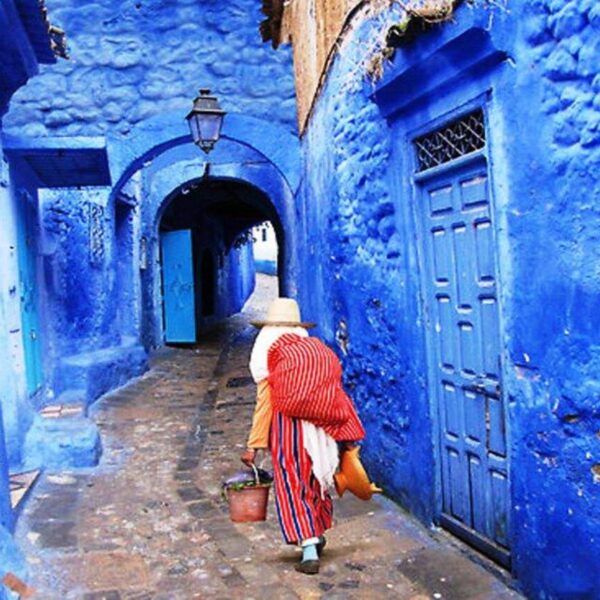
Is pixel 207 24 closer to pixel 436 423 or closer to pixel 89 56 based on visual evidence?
pixel 89 56

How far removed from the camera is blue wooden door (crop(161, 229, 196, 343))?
1453 cm

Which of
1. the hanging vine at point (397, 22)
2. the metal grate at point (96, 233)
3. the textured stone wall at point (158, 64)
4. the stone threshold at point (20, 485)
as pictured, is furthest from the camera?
the metal grate at point (96, 233)

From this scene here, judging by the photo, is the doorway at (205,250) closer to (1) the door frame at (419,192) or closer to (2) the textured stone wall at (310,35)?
(2) the textured stone wall at (310,35)

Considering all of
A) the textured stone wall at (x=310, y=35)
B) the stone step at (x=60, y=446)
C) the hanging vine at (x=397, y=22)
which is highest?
the textured stone wall at (x=310, y=35)

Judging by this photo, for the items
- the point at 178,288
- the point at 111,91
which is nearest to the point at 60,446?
the point at 111,91

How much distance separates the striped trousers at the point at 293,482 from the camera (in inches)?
152

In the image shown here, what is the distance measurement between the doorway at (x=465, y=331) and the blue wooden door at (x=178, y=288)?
34.3 feet

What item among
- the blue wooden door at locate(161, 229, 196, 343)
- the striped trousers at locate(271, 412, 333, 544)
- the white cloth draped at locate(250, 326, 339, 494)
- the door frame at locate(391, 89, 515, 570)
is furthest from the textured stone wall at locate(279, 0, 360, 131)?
the blue wooden door at locate(161, 229, 196, 343)

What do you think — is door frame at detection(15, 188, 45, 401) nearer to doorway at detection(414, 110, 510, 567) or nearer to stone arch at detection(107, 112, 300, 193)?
stone arch at detection(107, 112, 300, 193)

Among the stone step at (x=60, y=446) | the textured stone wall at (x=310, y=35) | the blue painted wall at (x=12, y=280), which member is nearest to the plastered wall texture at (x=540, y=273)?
the textured stone wall at (x=310, y=35)

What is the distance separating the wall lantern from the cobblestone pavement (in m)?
3.13

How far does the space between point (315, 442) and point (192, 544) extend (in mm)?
1155

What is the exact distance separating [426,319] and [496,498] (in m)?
1.10

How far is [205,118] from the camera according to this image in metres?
7.75
